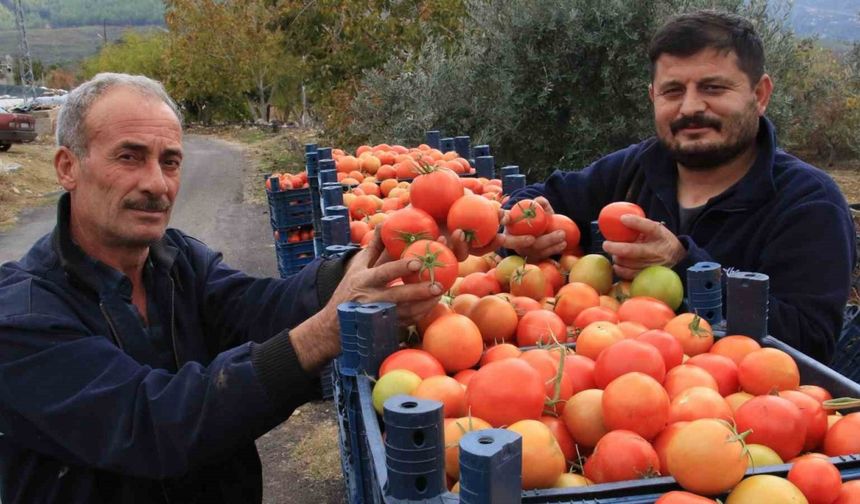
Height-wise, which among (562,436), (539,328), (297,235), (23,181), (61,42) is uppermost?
(61,42)

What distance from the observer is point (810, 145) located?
18000mm

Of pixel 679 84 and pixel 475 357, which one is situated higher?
pixel 679 84

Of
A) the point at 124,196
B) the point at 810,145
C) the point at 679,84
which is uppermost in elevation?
the point at 679,84

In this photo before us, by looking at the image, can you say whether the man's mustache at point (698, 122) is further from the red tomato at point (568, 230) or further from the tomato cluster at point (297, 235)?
the tomato cluster at point (297, 235)

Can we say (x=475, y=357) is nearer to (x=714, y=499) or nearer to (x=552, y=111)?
(x=714, y=499)

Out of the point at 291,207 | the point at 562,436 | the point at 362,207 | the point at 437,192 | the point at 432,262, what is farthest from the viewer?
the point at 291,207

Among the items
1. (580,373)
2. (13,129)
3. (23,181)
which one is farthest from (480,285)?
(13,129)

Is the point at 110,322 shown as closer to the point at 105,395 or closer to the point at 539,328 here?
the point at 105,395

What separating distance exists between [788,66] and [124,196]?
8.37 meters

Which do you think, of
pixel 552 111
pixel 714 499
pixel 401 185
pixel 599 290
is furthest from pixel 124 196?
pixel 552 111

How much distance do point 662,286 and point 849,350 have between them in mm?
1098

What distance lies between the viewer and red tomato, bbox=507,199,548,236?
2425 millimetres

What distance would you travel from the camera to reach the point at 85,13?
508ft

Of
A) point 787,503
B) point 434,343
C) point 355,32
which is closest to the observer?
point 787,503
